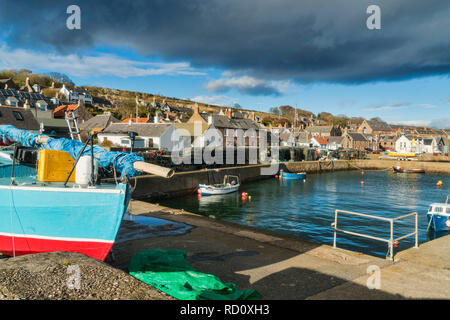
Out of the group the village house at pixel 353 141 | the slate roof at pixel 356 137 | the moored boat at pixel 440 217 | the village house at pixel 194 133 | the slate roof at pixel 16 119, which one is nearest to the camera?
the moored boat at pixel 440 217

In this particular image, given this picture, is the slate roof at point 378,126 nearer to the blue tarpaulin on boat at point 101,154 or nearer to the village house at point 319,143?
the village house at point 319,143

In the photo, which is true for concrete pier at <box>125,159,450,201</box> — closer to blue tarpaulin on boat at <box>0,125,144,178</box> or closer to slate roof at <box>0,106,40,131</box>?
blue tarpaulin on boat at <box>0,125,144,178</box>

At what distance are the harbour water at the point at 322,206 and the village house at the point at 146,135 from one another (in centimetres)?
1704

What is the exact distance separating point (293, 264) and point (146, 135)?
150 feet

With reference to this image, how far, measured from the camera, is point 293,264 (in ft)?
28.8

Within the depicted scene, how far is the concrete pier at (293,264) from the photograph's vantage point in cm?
693

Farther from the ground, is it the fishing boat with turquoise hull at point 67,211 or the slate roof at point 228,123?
the slate roof at point 228,123

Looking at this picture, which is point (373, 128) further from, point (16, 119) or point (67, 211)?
point (67, 211)

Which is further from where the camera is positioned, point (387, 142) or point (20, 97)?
point (387, 142)

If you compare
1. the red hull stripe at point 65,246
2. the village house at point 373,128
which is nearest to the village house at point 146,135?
the red hull stripe at point 65,246

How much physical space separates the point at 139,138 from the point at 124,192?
4544 centimetres

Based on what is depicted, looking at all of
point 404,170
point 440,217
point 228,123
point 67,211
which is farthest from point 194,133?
point 67,211

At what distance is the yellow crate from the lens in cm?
877

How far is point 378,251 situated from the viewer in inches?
630
